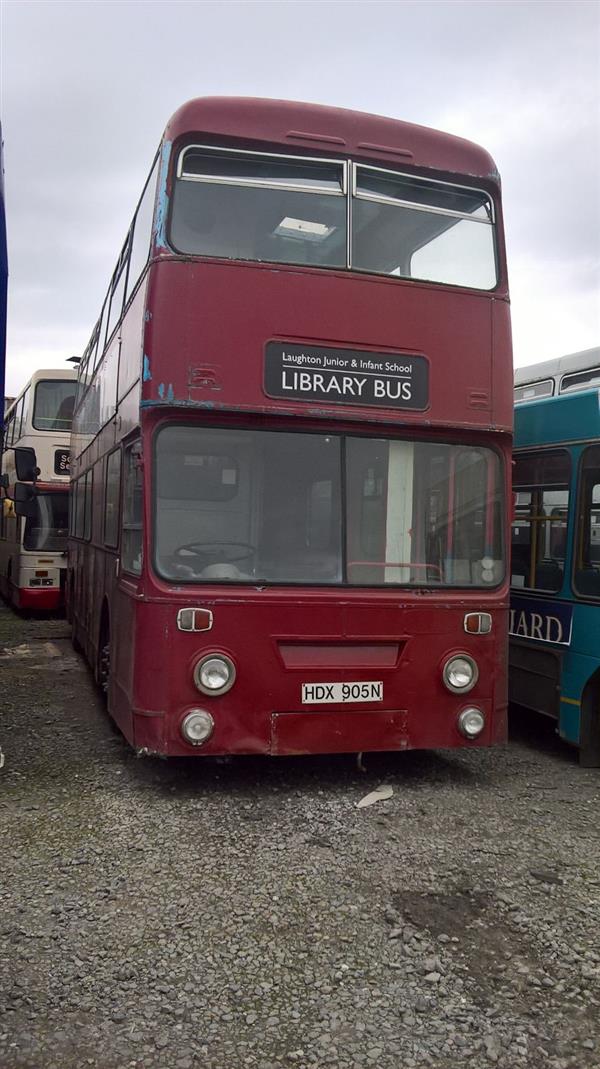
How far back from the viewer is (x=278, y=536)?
19.3 feet

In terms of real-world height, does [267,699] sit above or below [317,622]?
below

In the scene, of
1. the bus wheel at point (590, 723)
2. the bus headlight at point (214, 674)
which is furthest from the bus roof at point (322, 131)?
the bus wheel at point (590, 723)

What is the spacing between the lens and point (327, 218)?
6.18 meters

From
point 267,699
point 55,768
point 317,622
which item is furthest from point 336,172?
point 55,768

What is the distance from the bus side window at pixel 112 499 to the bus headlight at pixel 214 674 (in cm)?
179

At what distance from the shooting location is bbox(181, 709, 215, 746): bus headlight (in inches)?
222

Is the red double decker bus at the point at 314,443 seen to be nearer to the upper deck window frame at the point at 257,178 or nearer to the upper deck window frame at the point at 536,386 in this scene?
the upper deck window frame at the point at 257,178

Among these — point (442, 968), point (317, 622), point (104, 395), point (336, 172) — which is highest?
point (336, 172)

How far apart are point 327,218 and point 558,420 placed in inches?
97.5

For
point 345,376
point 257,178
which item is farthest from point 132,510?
point 257,178

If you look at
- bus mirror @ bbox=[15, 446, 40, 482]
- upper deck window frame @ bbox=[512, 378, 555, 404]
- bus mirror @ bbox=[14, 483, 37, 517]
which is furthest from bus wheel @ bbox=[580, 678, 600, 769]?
bus mirror @ bbox=[14, 483, 37, 517]

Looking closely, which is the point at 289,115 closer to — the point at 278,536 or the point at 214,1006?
the point at 278,536

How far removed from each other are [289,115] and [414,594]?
3.20 metres

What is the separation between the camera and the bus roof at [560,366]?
838 cm
